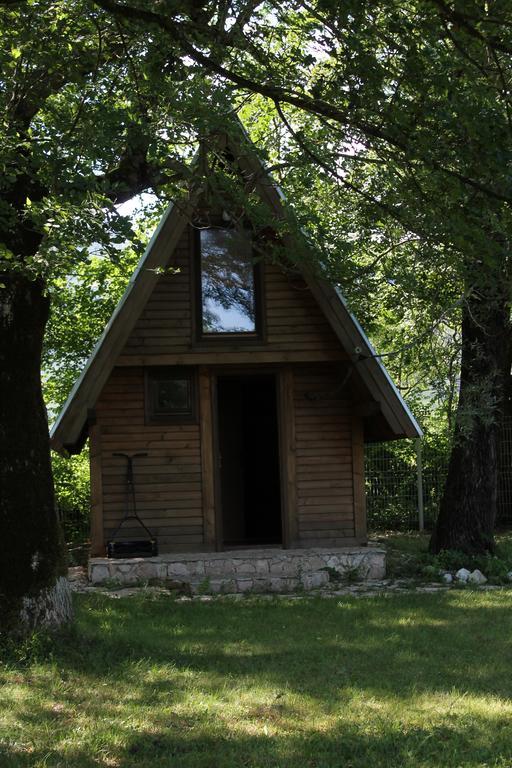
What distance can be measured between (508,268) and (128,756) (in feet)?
24.0

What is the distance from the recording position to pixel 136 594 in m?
10.9

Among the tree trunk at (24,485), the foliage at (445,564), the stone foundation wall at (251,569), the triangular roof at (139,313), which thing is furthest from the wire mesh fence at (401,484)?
the tree trunk at (24,485)

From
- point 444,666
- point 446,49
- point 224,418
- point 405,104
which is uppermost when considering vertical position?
point 446,49

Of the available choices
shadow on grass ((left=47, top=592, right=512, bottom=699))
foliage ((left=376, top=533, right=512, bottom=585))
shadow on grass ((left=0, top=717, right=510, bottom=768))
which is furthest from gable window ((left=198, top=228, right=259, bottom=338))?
shadow on grass ((left=0, top=717, right=510, bottom=768))

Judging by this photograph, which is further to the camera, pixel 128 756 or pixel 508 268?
A: pixel 508 268

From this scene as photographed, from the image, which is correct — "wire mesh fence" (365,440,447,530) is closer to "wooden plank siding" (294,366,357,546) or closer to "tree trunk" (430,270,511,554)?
"tree trunk" (430,270,511,554)

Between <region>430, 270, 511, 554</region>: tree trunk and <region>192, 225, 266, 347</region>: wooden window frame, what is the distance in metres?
2.89

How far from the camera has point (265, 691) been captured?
630 cm

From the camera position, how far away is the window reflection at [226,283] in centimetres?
1277

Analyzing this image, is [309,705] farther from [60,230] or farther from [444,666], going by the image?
[60,230]

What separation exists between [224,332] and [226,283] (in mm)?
692

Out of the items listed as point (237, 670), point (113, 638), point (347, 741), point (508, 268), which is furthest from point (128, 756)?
point (508, 268)

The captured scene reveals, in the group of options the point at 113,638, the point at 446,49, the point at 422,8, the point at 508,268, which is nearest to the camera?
the point at 422,8

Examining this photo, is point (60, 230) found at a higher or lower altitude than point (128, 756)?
higher
